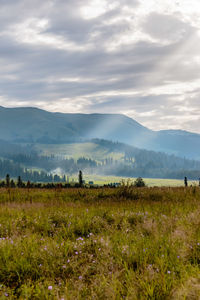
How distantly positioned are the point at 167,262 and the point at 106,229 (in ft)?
10.2

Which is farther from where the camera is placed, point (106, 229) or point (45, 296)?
point (106, 229)

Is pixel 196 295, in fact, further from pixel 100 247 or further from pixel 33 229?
pixel 33 229

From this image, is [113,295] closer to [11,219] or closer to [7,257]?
[7,257]

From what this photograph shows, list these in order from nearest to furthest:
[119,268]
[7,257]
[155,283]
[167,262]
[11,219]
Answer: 1. [155,283]
2. [167,262]
3. [119,268]
4. [7,257]
5. [11,219]

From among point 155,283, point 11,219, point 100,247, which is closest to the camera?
point 155,283

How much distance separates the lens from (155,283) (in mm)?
4078

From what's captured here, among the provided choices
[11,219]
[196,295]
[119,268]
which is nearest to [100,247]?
[119,268]

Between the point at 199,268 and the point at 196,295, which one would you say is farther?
the point at 199,268

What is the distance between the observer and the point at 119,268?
5.04 m

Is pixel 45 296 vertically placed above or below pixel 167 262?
below

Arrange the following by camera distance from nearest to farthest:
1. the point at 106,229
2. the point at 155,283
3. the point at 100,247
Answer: the point at 155,283 < the point at 100,247 < the point at 106,229

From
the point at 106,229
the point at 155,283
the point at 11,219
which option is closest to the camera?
the point at 155,283

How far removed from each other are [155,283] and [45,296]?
167 centimetres

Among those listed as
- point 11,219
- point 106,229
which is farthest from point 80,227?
point 11,219
